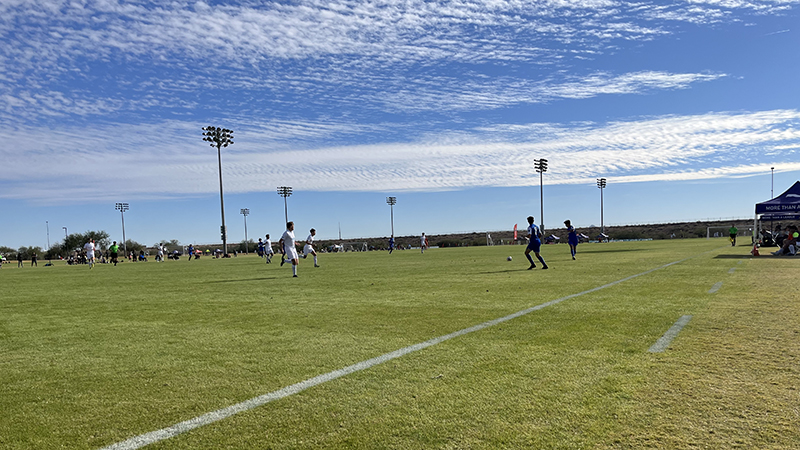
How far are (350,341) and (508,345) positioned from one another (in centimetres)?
188

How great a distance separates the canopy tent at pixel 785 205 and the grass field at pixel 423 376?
59.2 ft

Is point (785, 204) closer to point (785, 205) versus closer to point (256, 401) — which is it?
point (785, 205)

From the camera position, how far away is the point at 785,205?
23125 millimetres

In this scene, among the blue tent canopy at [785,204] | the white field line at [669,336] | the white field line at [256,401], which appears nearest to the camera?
the white field line at [256,401]

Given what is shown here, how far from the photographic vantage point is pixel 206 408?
3.72m

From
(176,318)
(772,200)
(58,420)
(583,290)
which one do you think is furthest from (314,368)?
(772,200)

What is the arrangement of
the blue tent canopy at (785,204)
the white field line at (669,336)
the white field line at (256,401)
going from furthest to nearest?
the blue tent canopy at (785,204)
the white field line at (669,336)
the white field line at (256,401)

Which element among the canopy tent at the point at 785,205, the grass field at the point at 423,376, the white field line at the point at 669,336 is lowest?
the white field line at the point at 669,336

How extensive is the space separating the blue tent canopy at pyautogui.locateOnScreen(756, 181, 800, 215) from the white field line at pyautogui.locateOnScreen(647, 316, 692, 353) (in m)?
21.2

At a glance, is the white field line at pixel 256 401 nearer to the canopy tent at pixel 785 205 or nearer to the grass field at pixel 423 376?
the grass field at pixel 423 376

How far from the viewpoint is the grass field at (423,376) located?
3172 mm

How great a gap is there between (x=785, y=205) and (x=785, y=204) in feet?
0.15

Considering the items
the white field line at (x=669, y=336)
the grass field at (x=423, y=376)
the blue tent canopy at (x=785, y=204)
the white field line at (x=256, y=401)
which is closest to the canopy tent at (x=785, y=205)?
the blue tent canopy at (x=785, y=204)

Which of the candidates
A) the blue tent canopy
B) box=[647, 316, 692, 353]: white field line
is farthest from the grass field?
the blue tent canopy
